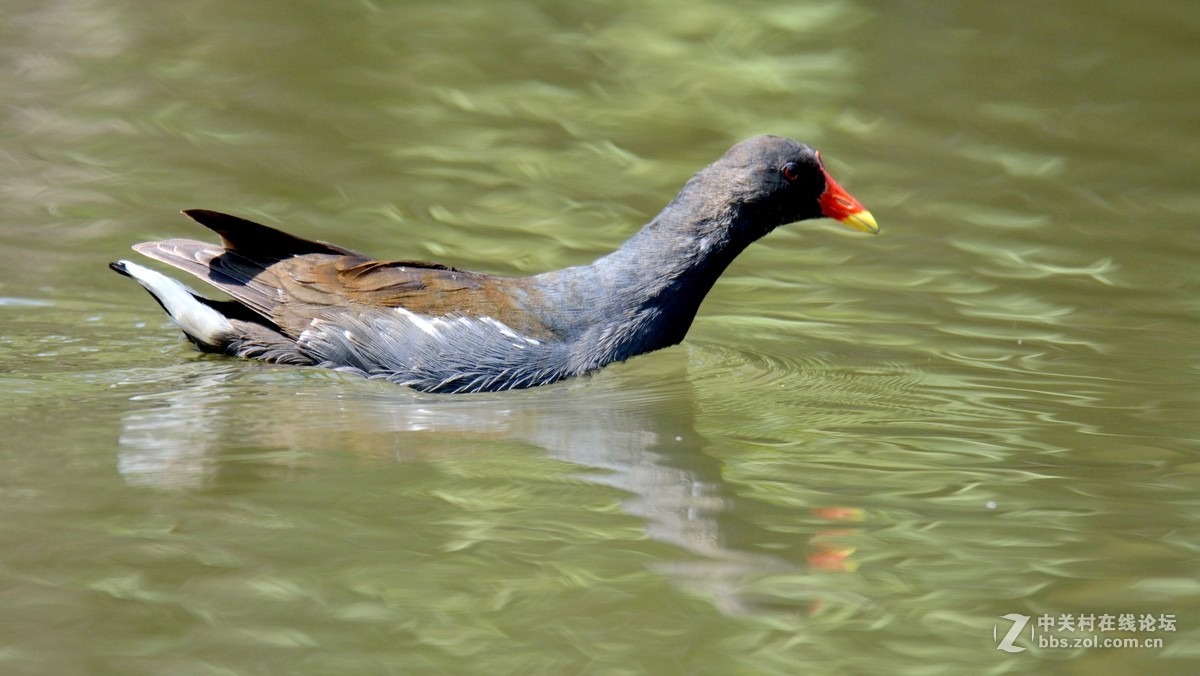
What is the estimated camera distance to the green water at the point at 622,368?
3.70 meters

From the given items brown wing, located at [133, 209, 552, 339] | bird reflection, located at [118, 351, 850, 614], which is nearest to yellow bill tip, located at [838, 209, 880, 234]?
bird reflection, located at [118, 351, 850, 614]

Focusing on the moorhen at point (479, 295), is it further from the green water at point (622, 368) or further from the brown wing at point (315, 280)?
the green water at point (622, 368)

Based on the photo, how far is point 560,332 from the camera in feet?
19.6

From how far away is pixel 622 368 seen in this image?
21.0 ft

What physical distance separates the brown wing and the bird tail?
0.31 feet

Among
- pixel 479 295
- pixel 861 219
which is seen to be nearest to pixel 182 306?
pixel 479 295

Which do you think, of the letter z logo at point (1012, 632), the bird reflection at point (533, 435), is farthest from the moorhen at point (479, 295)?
the letter z logo at point (1012, 632)

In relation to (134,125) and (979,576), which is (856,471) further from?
(134,125)

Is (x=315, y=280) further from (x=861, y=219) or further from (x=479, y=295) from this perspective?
(x=861, y=219)

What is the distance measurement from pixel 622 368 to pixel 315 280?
1.42 metres

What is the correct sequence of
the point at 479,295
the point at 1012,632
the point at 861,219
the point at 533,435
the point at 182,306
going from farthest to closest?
the point at 861,219, the point at 182,306, the point at 479,295, the point at 533,435, the point at 1012,632

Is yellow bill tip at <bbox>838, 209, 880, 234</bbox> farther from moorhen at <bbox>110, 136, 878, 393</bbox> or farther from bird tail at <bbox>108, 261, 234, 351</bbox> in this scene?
bird tail at <bbox>108, 261, 234, 351</bbox>

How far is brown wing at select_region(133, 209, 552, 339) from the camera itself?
5.96m

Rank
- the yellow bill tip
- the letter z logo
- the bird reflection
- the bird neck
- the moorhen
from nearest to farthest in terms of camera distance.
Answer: the letter z logo, the bird reflection, the moorhen, the bird neck, the yellow bill tip
